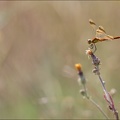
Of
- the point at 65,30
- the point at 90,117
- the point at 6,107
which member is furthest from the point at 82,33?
the point at 90,117

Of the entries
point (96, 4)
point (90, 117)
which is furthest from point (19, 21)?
point (90, 117)

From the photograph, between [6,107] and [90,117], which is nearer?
[90,117]

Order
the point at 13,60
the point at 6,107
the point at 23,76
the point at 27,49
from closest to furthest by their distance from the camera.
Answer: the point at 6,107
the point at 23,76
the point at 13,60
the point at 27,49

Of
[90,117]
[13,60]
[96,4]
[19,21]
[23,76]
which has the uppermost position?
[19,21]

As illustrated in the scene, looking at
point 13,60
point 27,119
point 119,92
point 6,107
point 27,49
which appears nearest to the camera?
point 119,92

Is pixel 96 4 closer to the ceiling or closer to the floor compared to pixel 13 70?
closer to the ceiling

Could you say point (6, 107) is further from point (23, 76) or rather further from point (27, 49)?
point (27, 49)
